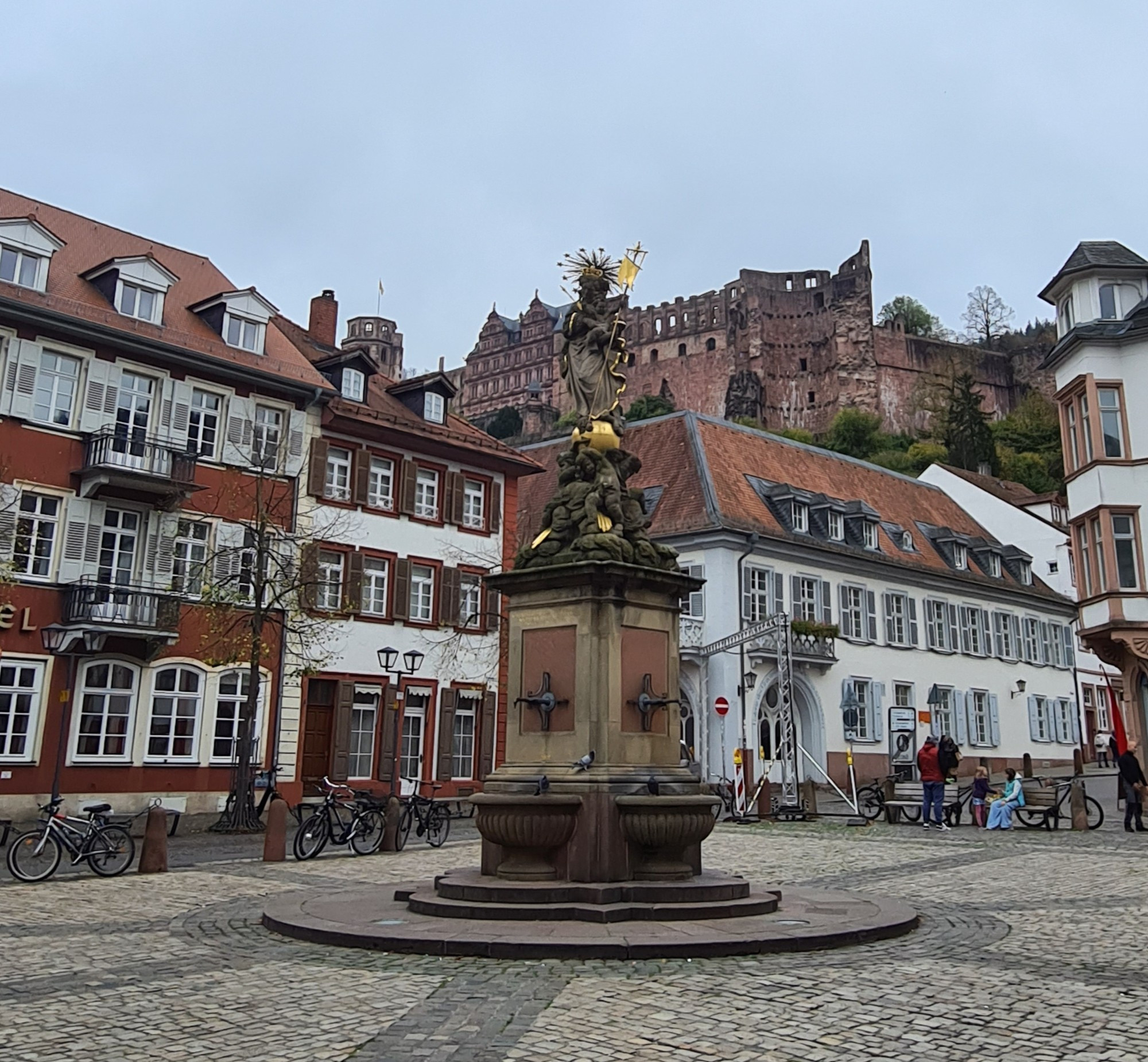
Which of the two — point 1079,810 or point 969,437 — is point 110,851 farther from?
point 969,437

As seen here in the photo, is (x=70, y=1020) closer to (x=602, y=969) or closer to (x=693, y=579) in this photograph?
(x=602, y=969)

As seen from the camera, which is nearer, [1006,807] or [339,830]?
[339,830]

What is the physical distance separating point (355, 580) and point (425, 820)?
10.6 meters

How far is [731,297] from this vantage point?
110m

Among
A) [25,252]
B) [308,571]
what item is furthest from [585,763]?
[25,252]

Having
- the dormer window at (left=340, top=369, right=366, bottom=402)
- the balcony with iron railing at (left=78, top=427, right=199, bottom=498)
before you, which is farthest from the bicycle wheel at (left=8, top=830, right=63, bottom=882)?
the dormer window at (left=340, top=369, right=366, bottom=402)

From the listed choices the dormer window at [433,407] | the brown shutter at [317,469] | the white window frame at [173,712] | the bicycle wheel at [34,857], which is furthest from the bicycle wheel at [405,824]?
the dormer window at [433,407]

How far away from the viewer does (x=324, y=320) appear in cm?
3659

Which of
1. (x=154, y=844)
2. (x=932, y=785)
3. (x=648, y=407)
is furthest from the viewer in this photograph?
(x=648, y=407)

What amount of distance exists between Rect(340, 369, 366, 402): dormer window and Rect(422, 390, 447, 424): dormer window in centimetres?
210

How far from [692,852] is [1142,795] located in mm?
15789

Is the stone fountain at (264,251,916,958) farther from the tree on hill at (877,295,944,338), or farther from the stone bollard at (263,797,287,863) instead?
the tree on hill at (877,295,944,338)

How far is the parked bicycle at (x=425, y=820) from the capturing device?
1953 centimetres

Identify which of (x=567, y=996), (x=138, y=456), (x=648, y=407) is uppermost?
(x=648, y=407)
